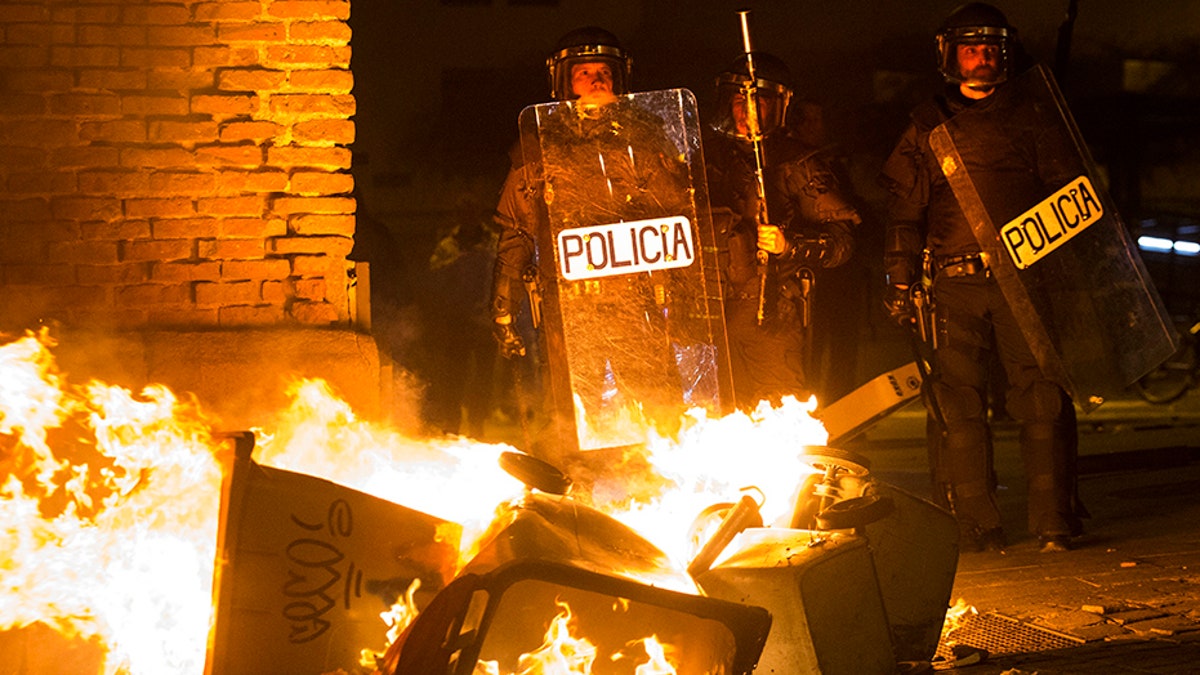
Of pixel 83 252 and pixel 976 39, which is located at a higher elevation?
pixel 976 39

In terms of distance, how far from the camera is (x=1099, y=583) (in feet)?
19.0

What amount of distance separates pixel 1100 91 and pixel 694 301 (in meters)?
15.6

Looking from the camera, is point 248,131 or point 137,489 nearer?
point 137,489

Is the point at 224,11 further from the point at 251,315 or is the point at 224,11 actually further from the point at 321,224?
the point at 251,315

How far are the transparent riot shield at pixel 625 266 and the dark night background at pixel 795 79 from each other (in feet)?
27.4

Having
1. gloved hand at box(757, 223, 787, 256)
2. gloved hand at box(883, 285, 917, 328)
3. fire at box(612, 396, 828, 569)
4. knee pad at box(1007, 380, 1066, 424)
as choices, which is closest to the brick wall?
fire at box(612, 396, 828, 569)

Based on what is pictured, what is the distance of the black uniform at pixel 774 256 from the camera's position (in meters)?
6.67

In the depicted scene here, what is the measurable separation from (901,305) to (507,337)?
206 cm

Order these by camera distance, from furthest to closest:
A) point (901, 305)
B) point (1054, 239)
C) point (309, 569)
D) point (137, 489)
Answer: point (901, 305)
point (1054, 239)
point (137, 489)
point (309, 569)

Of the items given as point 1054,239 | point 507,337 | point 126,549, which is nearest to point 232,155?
point 507,337

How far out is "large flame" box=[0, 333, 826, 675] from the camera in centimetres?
431

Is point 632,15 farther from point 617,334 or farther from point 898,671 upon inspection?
point 898,671

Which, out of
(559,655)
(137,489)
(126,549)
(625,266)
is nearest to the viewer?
(559,655)

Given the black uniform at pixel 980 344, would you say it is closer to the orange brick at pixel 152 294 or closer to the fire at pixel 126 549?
the orange brick at pixel 152 294
